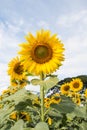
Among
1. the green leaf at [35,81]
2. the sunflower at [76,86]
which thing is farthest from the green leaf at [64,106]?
the sunflower at [76,86]

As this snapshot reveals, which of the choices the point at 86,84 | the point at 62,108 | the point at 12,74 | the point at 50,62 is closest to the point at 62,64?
the point at 50,62

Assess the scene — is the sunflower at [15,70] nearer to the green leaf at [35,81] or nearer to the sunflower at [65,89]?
the green leaf at [35,81]

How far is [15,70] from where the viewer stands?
565 cm

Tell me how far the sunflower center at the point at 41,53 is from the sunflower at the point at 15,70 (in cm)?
97

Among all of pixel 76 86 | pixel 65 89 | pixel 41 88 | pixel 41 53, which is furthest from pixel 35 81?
pixel 76 86

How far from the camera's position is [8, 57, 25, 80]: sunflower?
221 inches

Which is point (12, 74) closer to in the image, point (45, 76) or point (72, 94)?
point (45, 76)

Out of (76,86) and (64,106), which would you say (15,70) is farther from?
(76,86)

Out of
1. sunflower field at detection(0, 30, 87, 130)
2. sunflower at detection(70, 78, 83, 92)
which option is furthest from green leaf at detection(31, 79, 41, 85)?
sunflower at detection(70, 78, 83, 92)

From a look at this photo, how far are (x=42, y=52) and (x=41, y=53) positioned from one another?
0.02 m

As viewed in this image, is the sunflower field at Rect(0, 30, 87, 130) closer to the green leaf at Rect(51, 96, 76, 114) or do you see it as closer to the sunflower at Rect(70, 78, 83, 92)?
the green leaf at Rect(51, 96, 76, 114)

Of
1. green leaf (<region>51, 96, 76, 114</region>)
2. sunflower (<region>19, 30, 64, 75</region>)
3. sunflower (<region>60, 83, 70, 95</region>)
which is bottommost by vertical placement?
green leaf (<region>51, 96, 76, 114</region>)

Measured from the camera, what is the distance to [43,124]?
396cm

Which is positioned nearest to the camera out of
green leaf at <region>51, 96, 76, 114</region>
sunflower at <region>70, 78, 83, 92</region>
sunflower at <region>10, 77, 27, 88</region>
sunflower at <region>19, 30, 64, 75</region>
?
green leaf at <region>51, 96, 76, 114</region>
